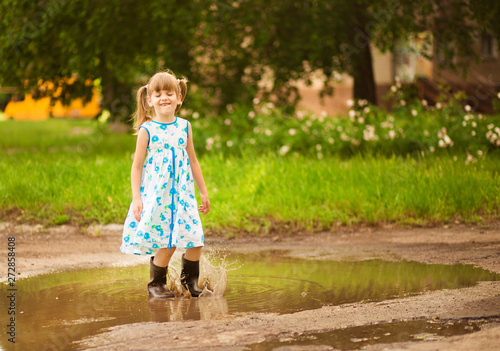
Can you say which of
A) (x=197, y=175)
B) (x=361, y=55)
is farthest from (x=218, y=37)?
(x=197, y=175)

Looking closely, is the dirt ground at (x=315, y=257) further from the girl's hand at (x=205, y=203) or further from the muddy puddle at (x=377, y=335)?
the girl's hand at (x=205, y=203)

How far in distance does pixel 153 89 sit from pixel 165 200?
2.57 feet

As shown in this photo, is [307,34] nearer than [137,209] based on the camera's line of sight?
No

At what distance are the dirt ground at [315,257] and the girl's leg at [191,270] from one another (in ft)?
2.79

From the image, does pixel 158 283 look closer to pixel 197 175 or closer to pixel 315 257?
pixel 197 175

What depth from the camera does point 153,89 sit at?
486 centimetres

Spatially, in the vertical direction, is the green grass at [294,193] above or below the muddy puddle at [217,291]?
above

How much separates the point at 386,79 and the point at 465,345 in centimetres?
2373

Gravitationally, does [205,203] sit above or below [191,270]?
above

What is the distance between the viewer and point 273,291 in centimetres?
491

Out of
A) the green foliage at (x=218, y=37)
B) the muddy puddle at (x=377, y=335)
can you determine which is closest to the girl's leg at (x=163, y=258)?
the muddy puddle at (x=377, y=335)

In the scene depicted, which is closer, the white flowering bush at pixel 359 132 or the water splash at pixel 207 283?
the water splash at pixel 207 283

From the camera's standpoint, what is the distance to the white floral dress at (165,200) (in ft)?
15.6

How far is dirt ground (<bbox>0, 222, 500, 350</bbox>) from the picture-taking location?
3.72m
